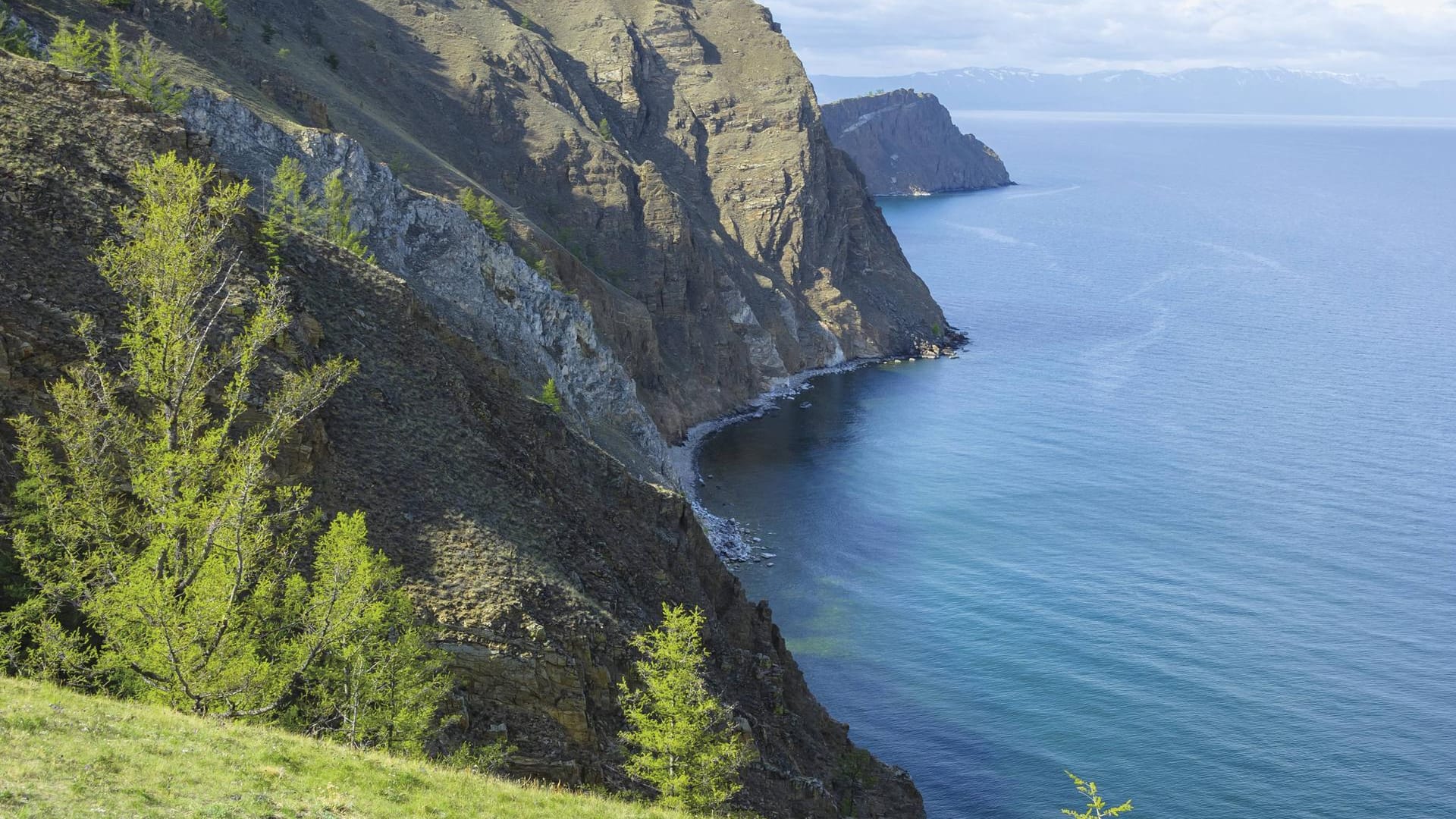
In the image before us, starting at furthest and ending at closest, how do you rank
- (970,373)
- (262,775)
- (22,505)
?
1. (970,373)
2. (22,505)
3. (262,775)

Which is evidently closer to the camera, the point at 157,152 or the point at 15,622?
the point at 15,622

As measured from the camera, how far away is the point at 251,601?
32.8m

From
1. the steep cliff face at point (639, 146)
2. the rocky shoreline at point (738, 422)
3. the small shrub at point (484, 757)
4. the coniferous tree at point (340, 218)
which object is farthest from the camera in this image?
the steep cliff face at point (639, 146)

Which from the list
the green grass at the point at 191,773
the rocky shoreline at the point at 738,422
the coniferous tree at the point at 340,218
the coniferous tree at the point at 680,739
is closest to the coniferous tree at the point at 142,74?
the coniferous tree at the point at 340,218

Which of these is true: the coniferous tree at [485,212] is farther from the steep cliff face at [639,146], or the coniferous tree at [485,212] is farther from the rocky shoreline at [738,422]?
the rocky shoreline at [738,422]

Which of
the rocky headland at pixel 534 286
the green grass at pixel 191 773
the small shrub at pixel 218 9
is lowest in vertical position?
the green grass at pixel 191 773

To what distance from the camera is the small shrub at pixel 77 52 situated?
220 feet

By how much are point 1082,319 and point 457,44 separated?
10303cm

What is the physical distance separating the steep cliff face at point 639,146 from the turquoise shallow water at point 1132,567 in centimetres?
1353

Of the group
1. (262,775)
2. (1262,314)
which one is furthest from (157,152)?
(1262,314)

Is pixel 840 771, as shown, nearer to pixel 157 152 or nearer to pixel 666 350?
pixel 157 152

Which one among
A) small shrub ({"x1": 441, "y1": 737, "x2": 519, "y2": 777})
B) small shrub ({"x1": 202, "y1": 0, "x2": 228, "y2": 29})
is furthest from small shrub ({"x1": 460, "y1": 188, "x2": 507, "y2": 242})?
small shrub ({"x1": 441, "y1": 737, "x2": 519, "y2": 777})

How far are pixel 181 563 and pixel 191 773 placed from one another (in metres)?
8.59

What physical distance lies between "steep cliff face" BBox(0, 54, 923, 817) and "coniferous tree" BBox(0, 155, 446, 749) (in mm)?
3783
